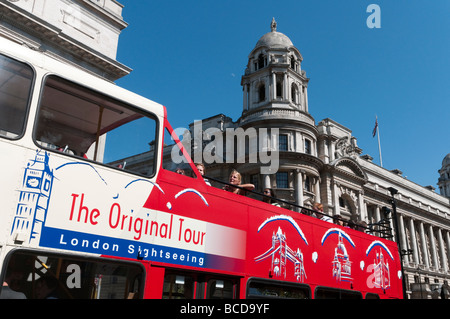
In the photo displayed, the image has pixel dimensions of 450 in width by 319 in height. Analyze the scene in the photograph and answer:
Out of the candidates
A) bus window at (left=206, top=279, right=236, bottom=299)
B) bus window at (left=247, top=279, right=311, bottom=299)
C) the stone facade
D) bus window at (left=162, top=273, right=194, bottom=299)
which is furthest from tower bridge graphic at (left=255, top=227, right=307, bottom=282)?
the stone facade

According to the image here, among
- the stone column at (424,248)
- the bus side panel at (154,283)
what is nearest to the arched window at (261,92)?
the stone column at (424,248)

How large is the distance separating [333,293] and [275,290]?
161 centimetres

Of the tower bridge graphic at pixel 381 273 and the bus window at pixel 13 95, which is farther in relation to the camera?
the tower bridge graphic at pixel 381 273

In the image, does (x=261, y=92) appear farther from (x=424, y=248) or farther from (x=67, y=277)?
(x=67, y=277)

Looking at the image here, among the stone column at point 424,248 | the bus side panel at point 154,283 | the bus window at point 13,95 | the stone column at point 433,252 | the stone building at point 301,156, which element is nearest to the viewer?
the bus window at point 13,95

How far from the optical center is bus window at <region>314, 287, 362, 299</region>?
256 inches

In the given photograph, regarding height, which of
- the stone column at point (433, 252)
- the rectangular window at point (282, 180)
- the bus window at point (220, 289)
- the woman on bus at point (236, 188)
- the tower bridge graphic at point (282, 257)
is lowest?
the bus window at point (220, 289)

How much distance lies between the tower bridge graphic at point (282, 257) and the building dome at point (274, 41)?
43237mm

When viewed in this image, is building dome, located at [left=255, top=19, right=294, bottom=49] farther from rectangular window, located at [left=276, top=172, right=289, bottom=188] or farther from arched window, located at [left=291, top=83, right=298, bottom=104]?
rectangular window, located at [left=276, top=172, right=289, bottom=188]

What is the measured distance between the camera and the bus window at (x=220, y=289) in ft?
15.9

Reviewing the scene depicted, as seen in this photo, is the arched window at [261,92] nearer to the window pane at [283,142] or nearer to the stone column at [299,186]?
the window pane at [283,142]

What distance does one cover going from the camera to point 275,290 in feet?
18.9

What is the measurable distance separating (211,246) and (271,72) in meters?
41.9

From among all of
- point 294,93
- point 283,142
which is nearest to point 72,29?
point 283,142
